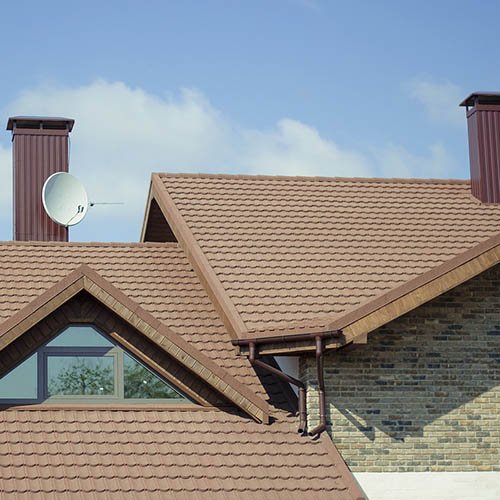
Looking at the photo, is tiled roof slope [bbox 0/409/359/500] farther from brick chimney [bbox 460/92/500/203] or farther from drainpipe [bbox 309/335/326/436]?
brick chimney [bbox 460/92/500/203]

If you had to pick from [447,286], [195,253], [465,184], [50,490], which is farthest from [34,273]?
[465,184]

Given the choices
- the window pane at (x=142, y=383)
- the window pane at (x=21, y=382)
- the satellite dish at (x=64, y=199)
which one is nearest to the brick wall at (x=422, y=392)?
the window pane at (x=142, y=383)

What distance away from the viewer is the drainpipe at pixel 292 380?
13.9m

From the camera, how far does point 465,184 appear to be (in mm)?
18641

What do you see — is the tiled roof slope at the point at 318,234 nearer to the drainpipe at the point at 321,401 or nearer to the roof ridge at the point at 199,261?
the roof ridge at the point at 199,261

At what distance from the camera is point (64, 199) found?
60.7ft

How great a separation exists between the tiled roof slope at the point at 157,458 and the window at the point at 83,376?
0.22 meters

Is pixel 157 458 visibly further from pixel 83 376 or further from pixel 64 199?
pixel 64 199

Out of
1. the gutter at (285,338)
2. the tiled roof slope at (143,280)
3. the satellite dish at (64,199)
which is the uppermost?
the satellite dish at (64,199)

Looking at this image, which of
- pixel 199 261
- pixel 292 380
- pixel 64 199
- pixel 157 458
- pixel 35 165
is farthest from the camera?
pixel 35 165

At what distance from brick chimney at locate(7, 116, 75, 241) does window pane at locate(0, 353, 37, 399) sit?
4.50 metres

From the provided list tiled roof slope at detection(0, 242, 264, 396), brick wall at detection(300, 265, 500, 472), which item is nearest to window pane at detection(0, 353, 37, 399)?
tiled roof slope at detection(0, 242, 264, 396)

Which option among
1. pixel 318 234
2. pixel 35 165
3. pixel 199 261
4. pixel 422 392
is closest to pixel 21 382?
pixel 199 261

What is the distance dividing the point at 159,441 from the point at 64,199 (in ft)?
19.2
